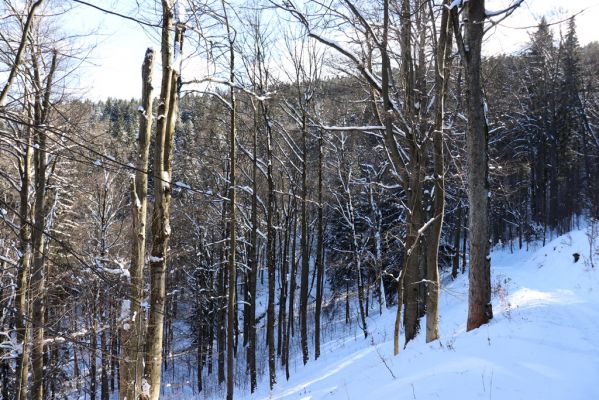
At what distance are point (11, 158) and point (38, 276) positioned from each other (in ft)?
11.2

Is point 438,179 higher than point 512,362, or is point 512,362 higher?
point 438,179

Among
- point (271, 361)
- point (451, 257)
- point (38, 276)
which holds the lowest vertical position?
point (271, 361)

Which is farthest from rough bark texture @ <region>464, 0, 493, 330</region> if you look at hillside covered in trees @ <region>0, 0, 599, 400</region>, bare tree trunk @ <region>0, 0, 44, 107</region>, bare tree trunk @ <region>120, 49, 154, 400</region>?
bare tree trunk @ <region>0, 0, 44, 107</region>

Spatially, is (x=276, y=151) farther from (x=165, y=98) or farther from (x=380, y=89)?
(x=165, y=98)

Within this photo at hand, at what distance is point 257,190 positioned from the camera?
20406mm

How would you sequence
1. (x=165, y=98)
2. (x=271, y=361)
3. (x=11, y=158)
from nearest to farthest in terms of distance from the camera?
(x=165, y=98) → (x=11, y=158) → (x=271, y=361)

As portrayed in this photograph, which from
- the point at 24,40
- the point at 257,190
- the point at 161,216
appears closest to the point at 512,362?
the point at 161,216

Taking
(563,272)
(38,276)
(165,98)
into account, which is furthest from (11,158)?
(563,272)

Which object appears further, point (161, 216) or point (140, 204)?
point (140, 204)

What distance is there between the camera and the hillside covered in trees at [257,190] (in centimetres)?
589

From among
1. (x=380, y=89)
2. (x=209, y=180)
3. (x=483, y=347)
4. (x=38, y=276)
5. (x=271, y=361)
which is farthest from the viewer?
(x=209, y=180)

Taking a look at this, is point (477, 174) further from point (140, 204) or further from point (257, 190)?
point (257, 190)

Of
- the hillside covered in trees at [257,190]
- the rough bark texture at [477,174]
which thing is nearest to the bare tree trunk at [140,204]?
the hillside covered in trees at [257,190]

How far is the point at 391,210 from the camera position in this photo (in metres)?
25.6
